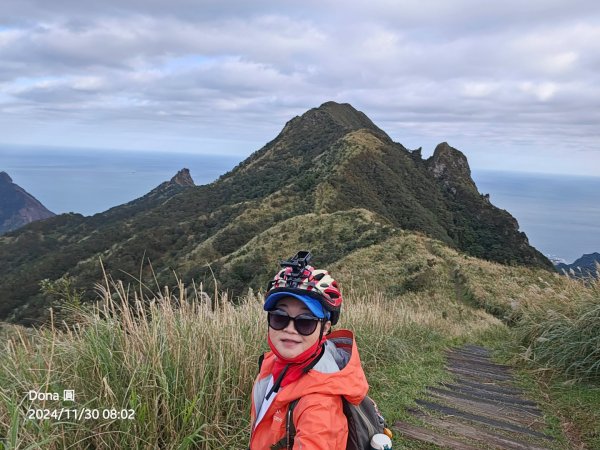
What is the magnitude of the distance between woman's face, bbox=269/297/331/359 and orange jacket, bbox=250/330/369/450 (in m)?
0.12

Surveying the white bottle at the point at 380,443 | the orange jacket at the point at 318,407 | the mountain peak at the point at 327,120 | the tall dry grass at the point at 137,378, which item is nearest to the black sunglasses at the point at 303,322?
the orange jacket at the point at 318,407

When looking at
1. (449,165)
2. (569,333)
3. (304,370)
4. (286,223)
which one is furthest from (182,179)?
(304,370)

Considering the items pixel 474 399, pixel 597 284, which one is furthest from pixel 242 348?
pixel 597 284

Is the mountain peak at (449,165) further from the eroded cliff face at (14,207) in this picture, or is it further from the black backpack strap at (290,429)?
the eroded cliff face at (14,207)

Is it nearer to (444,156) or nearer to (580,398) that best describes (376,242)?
(580,398)

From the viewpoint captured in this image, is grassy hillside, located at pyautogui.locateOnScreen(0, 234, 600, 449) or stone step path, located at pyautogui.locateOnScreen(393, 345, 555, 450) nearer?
grassy hillside, located at pyautogui.locateOnScreen(0, 234, 600, 449)

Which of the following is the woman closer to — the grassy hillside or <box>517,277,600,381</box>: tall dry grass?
the grassy hillside

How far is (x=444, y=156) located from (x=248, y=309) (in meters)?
74.3

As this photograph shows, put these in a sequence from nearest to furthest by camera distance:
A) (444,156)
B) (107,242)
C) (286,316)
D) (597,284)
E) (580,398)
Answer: (286,316)
(580,398)
(597,284)
(107,242)
(444,156)

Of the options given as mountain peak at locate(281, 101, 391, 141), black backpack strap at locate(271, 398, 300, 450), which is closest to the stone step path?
black backpack strap at locate(271, 398, 300, 450)

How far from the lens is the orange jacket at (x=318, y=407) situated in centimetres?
193

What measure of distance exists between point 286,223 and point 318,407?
3402cm

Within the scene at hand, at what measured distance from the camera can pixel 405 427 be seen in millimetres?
3527

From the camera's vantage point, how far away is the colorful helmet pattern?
222cm
